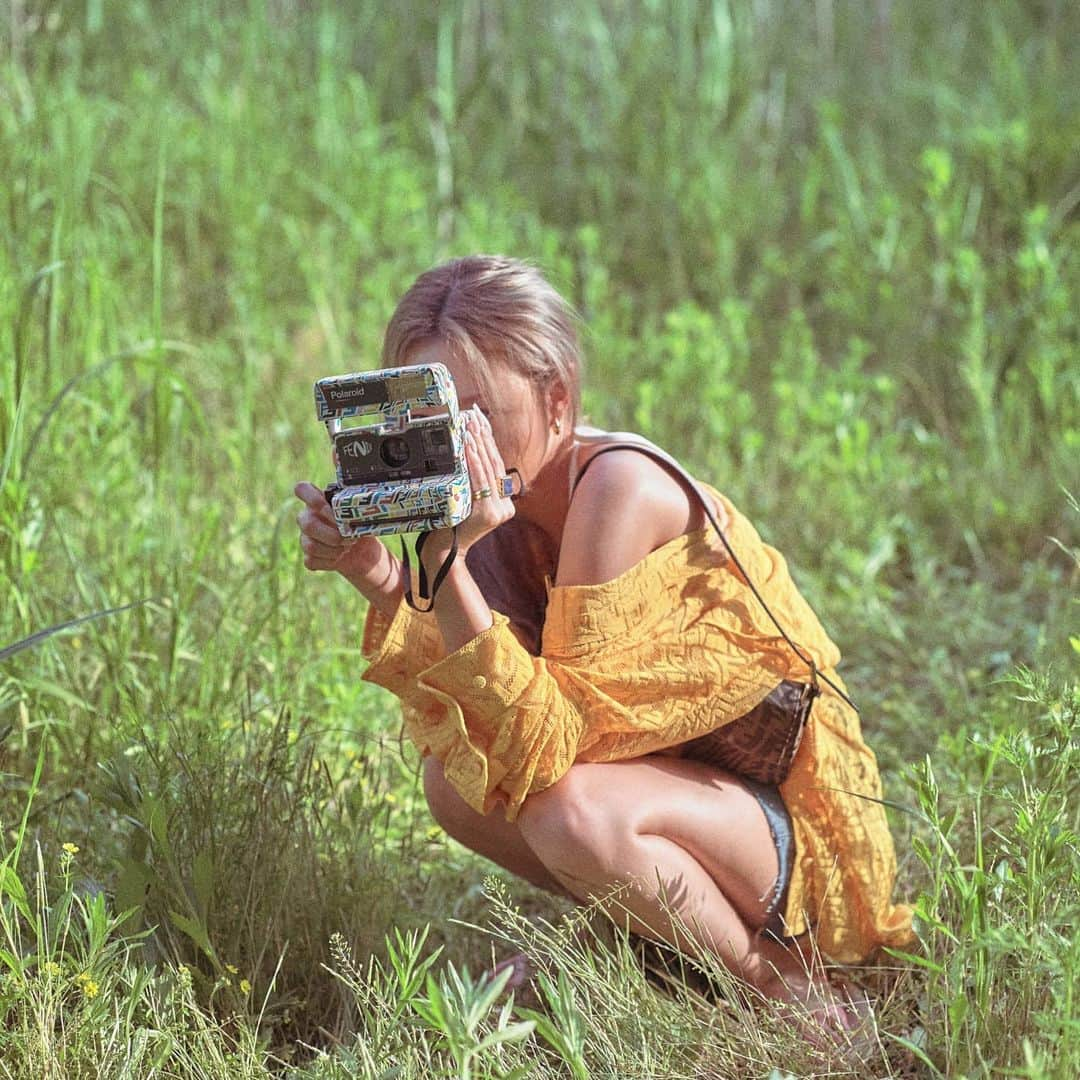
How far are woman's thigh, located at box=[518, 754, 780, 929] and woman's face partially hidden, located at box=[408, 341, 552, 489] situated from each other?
0.41 meters

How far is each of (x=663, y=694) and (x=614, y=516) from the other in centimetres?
25

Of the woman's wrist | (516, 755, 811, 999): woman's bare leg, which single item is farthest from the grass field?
the woman's wrist

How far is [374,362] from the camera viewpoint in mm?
3941

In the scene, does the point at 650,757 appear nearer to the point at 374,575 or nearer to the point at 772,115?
the point at 374,575

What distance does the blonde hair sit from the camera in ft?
6.19

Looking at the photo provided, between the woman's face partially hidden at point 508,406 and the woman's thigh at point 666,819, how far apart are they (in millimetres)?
415

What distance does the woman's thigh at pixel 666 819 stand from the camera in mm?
1886

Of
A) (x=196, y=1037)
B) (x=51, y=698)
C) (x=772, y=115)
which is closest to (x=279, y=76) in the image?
(x=772, y=115)

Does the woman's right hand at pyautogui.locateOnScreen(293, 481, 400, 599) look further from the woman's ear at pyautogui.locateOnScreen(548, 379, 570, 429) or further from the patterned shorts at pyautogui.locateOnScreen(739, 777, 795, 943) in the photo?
the patterned shorts at pyautogui.locateOnScreen(739, 777, 795, 943)

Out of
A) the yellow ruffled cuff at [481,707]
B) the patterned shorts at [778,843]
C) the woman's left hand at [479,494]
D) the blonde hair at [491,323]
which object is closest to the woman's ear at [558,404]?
the blonde hair at [491,323]

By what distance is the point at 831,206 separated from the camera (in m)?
4.63

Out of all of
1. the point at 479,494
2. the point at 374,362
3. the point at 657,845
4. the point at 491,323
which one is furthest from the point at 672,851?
the point at 374,362

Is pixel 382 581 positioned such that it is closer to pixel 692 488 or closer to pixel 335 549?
pixel 335 549

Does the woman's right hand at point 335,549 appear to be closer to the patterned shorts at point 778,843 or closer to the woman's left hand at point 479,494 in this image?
the woman's left hand at point 479,494
